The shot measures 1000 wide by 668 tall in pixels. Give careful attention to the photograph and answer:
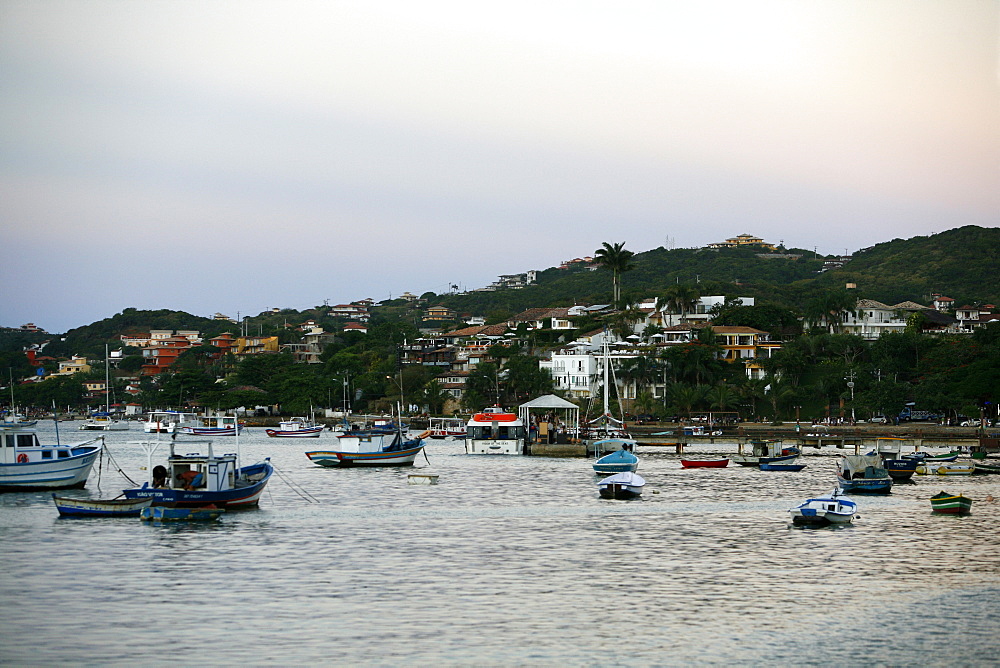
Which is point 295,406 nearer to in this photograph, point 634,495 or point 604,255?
point 604,255

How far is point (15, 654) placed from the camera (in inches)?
824

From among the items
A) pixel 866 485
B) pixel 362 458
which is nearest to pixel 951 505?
pixel 866 485

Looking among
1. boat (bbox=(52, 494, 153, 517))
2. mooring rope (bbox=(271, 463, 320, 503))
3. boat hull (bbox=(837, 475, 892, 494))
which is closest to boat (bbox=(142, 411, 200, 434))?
mooring rope (bbox=(271, 463, 320, 503))

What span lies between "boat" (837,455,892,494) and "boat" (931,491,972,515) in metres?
8.23

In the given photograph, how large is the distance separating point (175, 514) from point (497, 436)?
48.3 meters

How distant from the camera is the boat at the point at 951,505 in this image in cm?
4466

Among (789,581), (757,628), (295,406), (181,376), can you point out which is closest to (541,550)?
(789,581)

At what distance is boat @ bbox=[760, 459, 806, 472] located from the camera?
7016 cm

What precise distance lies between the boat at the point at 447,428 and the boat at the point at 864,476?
225 feet

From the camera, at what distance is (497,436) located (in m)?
86.9

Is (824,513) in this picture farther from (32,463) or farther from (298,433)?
(298,433)

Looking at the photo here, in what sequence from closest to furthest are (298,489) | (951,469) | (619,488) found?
(619,488), (298,489), (951,469)

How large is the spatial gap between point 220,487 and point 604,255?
423 ft

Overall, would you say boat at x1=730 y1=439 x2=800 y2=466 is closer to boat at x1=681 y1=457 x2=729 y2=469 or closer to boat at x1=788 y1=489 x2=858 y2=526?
boat at x1=681 y1=457 x2=729 y2=469
